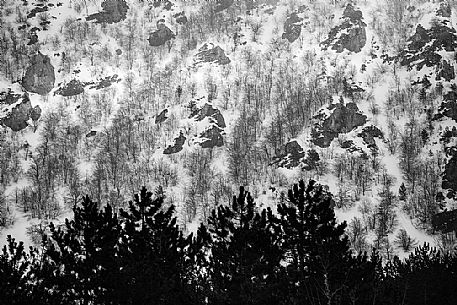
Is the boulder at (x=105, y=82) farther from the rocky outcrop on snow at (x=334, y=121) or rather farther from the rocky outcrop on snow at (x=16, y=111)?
the rocky outcrop on snow at (x=334, y=121)

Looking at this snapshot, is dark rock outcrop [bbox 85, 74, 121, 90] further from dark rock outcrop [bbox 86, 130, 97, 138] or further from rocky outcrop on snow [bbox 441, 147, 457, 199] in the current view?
rocky outcrop on snow [bbox 441, 147, 457, 199]

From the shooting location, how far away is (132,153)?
105750mm

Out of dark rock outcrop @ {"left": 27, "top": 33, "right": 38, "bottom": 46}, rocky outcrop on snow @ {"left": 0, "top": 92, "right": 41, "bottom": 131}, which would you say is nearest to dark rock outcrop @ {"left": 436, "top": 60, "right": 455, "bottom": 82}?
rocky outcrop on snow @ {"left": 0, "top": 92, "right": 41, "bottom": 131}

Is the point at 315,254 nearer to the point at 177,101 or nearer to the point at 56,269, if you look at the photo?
the point at 56,269

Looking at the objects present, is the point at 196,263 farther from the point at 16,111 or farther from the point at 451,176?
the point at 16,111

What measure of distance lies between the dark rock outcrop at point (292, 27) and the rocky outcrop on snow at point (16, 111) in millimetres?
76434

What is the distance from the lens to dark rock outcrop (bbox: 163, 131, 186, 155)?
102938 millimetres

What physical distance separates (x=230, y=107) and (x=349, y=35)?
1642 inches

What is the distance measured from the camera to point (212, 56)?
134000 millimetres

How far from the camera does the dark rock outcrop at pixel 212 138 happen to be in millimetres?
104438

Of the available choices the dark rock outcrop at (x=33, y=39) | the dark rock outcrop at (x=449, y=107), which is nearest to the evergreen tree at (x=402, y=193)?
the dark rock outcrop at (x=449, y=107)

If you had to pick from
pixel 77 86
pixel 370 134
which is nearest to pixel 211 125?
pixel 370 134

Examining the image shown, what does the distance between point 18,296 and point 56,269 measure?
3627mm

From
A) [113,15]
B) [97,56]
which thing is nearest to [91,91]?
[97,56]
